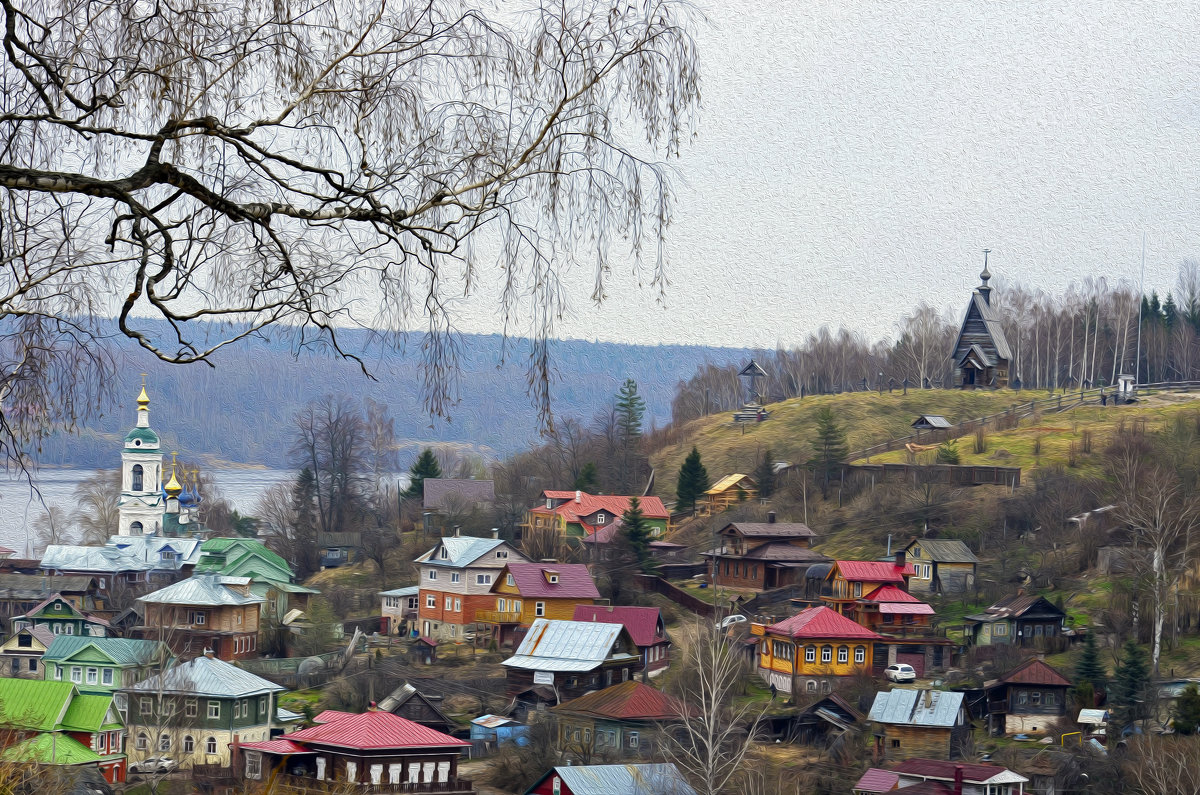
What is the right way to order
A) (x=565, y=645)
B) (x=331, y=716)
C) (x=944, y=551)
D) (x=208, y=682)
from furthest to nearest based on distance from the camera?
(x=944, y=551), (x=565, y=645), (x=208, y=682), (x=331, y=716)

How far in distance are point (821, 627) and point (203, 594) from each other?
23131 millimetres

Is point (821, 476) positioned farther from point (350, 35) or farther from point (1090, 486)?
point (350, 35)

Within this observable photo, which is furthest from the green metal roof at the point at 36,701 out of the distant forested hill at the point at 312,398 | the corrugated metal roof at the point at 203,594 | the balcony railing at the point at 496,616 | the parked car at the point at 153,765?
the distant forested hill at the point at 312,398

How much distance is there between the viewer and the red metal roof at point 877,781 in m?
29.2

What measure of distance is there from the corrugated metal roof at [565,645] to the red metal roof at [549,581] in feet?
14.5

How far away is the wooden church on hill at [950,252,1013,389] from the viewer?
76.2 meters

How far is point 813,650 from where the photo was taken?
130ft

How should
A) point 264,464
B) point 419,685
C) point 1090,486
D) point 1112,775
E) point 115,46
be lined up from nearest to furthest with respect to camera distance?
point 115,46 < point 1112,775 < point 419,685 < point 1090,486 < point 264,464

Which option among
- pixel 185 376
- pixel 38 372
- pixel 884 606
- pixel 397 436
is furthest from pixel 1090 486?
pixel 185 376

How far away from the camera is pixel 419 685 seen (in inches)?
1604

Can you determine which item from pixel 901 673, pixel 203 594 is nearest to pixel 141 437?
pixel 203 594

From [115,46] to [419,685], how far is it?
1453 inches

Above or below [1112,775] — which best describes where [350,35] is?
above

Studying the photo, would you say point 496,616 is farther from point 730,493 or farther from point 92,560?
point 92,560
